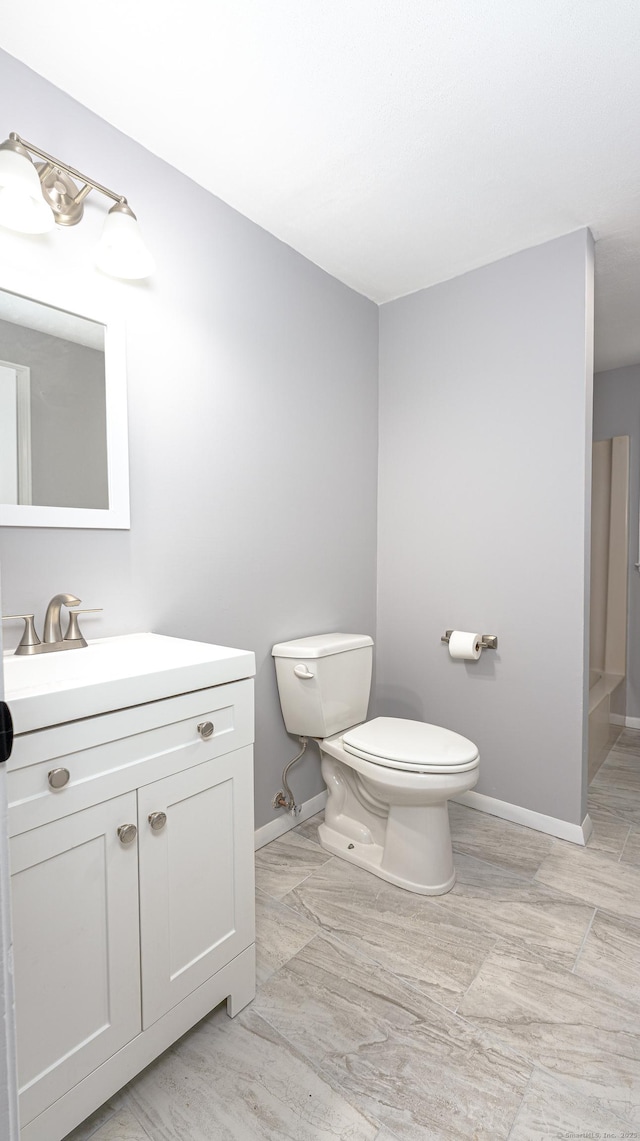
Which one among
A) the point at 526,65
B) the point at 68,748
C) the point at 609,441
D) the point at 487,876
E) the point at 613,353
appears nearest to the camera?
the point at 68,748

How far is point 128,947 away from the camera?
40.4 inches

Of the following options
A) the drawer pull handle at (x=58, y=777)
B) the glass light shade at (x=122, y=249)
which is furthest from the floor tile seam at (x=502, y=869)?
the glass light shade at (x=122, y=249)

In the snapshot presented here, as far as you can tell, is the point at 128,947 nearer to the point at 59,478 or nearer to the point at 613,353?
the point at 59,478

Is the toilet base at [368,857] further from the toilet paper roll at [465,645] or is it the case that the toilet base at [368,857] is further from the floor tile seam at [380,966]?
the toilet paper roll at [465,645]

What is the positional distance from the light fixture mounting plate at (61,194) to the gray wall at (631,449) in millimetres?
3225

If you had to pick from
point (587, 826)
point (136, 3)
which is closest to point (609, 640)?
point (587, 826)

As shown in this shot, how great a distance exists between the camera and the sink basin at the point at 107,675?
90cm

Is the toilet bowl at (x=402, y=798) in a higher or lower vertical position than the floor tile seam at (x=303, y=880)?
higher

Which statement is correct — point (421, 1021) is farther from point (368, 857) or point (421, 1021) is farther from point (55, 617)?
point (55, 617)

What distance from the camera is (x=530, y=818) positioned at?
2.18 metres

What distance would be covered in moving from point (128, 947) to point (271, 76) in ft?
6.68

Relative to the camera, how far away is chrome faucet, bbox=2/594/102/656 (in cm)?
128

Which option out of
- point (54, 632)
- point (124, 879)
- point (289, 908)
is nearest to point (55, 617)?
point (54, 632)

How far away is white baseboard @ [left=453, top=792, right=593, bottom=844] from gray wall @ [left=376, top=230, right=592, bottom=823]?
30 millimetres
